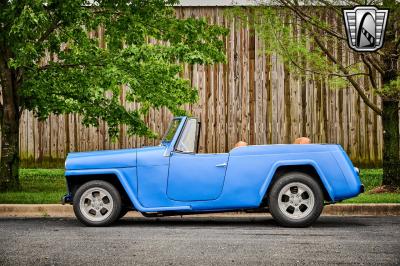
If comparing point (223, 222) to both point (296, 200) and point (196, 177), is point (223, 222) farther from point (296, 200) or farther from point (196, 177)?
point (296, 200)

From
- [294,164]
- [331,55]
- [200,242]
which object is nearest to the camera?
[200,242]

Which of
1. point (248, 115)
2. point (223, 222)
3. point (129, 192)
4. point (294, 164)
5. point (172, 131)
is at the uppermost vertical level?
point (248, 115)

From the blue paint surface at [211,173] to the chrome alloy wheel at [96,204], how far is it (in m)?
0.25

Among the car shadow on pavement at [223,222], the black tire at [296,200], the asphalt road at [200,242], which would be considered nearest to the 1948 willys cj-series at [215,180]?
the black tire at [296,200]

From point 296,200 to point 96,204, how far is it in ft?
8.40

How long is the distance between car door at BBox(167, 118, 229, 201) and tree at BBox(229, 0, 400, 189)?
4408 mm

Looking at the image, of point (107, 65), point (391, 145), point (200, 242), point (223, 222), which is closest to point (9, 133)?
point (107, 65)

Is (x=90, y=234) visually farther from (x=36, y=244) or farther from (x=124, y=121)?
(x=124, y=121)

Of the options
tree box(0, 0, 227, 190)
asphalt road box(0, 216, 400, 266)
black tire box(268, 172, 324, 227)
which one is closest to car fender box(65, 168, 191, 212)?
asphalt road box(0, 216, 400, 266)

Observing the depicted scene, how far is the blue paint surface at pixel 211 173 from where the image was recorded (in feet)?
29.8

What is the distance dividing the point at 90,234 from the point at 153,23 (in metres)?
5.19

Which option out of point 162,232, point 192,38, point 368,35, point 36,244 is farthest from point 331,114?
point 36,244

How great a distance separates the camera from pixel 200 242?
25.8 feet

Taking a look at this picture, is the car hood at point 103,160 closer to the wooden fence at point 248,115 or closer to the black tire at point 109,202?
the black tire at point 109,202
